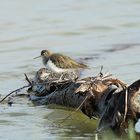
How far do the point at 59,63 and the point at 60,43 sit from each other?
1.81m

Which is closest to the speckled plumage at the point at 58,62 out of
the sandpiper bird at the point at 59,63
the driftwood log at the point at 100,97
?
the sandpiper bird at the point at 59,63

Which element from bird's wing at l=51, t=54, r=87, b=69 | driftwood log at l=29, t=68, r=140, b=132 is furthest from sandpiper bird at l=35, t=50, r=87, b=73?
driftwood log at l=29, t=68, r=140, b=132

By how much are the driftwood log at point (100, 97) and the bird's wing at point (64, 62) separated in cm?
182

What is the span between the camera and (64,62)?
35.0 feet

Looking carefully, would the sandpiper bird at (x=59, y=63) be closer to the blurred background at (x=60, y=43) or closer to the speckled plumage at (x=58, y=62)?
the speckled plumage at (x=58, y=62)

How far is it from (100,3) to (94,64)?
423 cm

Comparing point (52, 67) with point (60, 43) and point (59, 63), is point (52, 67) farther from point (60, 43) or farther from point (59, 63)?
point (60, 43)

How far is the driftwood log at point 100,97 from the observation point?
6452 mm

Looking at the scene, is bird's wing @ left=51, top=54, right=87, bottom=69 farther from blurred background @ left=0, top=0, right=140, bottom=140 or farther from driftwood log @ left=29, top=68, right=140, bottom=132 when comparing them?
driftwood log @ left=29, top=68, right=140, bottom=132

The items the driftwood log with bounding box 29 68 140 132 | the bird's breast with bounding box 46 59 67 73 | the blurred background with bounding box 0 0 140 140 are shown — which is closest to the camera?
the driftwood log with bounding box 29 68 140 132

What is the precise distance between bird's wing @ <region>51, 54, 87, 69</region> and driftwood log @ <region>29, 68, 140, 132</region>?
1819 millimetres

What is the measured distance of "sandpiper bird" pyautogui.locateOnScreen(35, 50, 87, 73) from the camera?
34.9 ft

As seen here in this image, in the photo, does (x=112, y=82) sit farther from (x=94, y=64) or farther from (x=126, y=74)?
(x=94, y=64)

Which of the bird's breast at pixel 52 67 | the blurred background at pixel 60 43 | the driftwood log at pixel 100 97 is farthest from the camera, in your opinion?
the bird's breast at pixel 52 67
